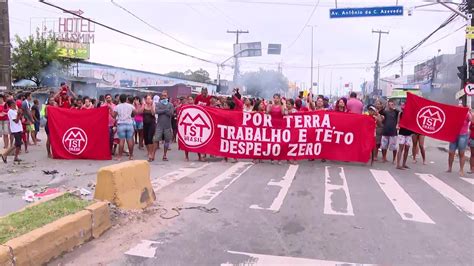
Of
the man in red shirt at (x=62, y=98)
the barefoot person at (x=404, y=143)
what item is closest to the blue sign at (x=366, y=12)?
the barefoot person at (x=404, y=143)

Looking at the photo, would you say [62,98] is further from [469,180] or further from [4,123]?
[469,180]

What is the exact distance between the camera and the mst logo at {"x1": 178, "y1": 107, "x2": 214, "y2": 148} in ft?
37.3

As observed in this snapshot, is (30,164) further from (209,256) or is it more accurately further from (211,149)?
(209,256)

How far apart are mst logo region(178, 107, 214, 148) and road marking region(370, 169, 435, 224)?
4063mm

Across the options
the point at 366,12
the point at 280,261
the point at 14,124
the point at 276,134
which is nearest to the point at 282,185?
the point at 276,134

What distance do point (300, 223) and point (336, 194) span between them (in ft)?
6.82

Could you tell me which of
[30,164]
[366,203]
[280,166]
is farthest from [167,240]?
[30,164]

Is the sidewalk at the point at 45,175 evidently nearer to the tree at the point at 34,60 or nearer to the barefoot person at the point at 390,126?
the barefoot person at the point at 390,126

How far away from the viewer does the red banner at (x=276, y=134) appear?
11398 millimetres

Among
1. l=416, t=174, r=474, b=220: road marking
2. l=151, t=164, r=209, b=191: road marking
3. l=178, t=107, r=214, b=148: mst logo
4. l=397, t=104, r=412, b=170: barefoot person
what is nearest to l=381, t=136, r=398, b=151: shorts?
l=397, t=104, r=412, b=170: barefoot person

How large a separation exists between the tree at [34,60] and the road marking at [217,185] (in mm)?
29913

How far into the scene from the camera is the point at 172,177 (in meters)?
9.20

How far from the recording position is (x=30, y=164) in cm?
1073

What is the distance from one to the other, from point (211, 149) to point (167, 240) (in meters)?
6.17
